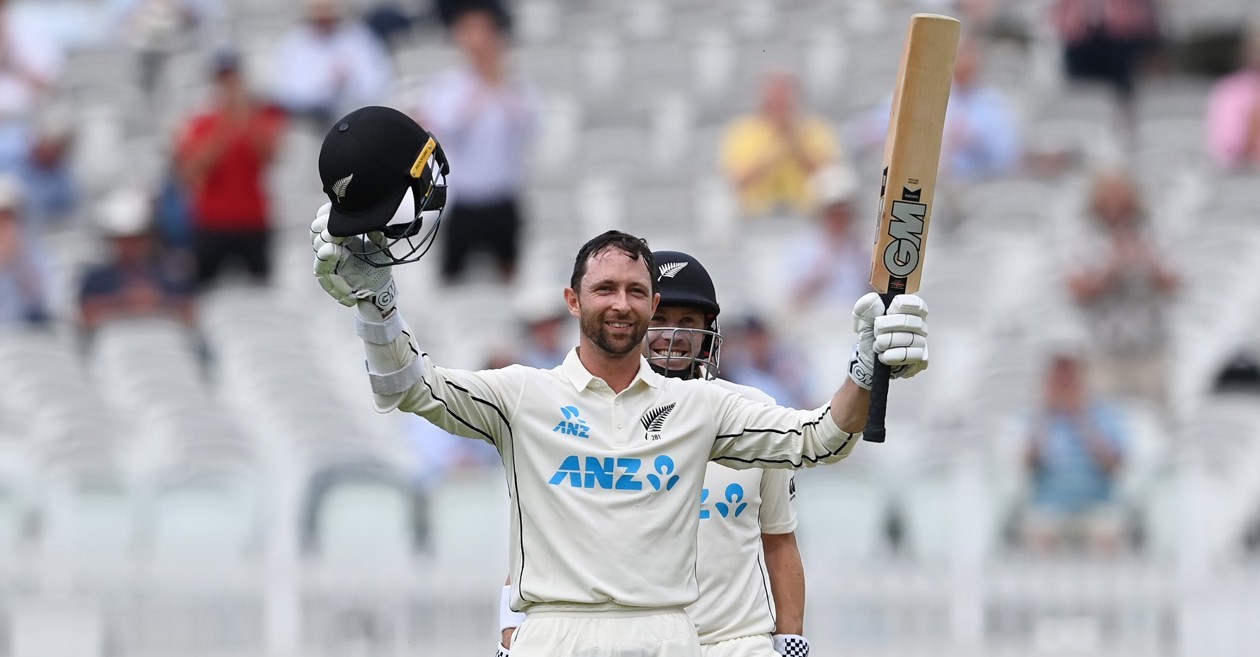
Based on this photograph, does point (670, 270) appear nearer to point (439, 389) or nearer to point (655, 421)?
point (655, 421)

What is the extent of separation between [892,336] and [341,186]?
1208 mm

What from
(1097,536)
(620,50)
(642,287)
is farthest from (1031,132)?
(642,287)

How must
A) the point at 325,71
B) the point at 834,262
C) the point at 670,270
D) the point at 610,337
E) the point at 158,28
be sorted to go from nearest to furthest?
the point at 610,337 → the point at 670,270 → the point at 834,262 → the point at 325,71 → the point at 158,28

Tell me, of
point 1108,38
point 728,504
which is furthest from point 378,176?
point 1108,38

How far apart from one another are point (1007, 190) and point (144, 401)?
525 cm

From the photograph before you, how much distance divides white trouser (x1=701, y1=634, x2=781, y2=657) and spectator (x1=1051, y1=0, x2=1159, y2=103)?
10.1 meters

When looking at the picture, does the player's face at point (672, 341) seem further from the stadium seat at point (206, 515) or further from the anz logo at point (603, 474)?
the stadium seat at point (206, 515)

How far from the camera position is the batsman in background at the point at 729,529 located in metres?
5.91

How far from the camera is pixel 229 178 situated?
43.1ft

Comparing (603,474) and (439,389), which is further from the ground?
(439,389)

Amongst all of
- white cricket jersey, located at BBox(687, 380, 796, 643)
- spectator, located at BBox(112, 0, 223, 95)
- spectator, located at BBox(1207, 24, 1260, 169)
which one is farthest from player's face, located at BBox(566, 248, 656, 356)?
spectator, located at BBox(112, 0, 223, 95)

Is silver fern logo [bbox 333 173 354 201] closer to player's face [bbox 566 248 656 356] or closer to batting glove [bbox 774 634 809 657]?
→ player's face [bbox 566 248 656 356]

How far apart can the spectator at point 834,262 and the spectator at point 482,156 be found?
1.73 metres

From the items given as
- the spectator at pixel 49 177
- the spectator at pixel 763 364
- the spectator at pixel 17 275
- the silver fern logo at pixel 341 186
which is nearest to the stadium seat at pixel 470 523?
the spectator at pixel 763 364
